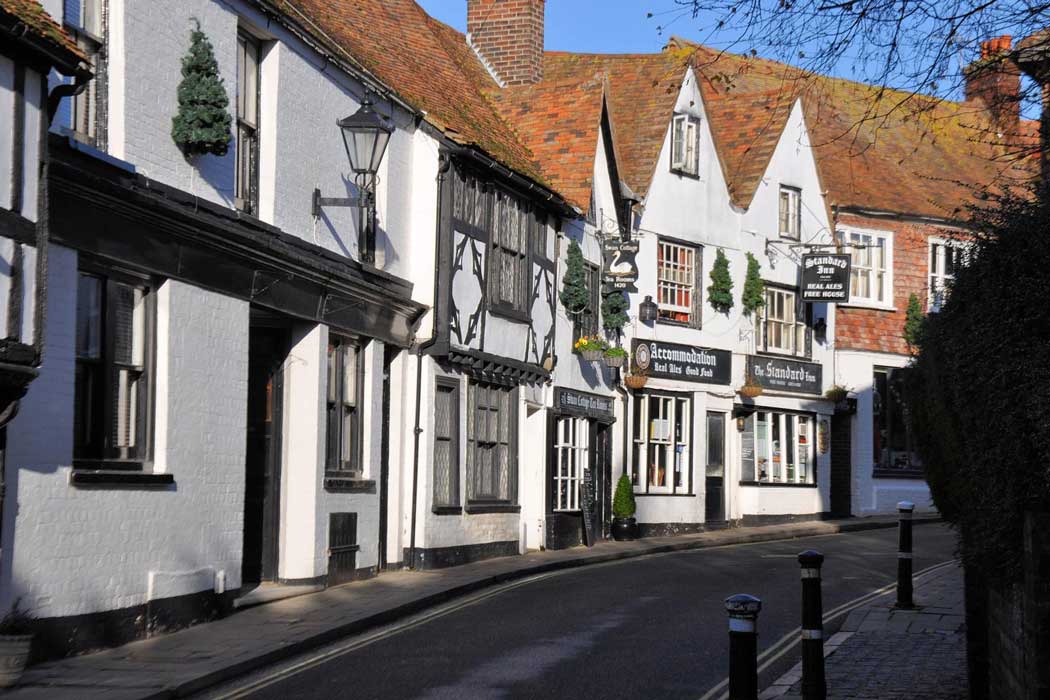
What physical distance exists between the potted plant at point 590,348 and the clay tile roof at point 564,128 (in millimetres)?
2330

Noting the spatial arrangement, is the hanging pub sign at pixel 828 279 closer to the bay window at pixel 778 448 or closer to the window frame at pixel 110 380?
the bay window at pixel 778 448

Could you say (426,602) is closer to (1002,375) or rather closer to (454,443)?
(454,443)

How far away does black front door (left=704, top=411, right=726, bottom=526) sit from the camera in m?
32.2

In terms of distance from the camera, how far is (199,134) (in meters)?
13.7

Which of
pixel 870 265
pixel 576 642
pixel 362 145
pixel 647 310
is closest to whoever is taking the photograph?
pixel 576 642

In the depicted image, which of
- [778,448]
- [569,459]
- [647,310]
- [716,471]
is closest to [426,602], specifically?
[569,459]

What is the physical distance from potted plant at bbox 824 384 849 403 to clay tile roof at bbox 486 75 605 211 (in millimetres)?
11092

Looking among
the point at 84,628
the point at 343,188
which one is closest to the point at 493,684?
the point at 84,628

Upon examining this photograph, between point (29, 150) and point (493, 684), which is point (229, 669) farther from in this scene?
point (29, 150)

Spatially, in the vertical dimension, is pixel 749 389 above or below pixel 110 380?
above

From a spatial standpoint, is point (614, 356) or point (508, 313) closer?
point (508, 313)

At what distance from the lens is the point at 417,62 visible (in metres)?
23.4

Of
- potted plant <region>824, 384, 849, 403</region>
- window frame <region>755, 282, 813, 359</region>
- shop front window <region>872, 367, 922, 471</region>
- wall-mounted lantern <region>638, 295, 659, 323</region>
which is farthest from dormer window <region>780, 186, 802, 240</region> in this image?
wall-mounted lantern <region>638, 295, 659, 323</region>

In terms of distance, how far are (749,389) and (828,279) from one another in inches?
140
